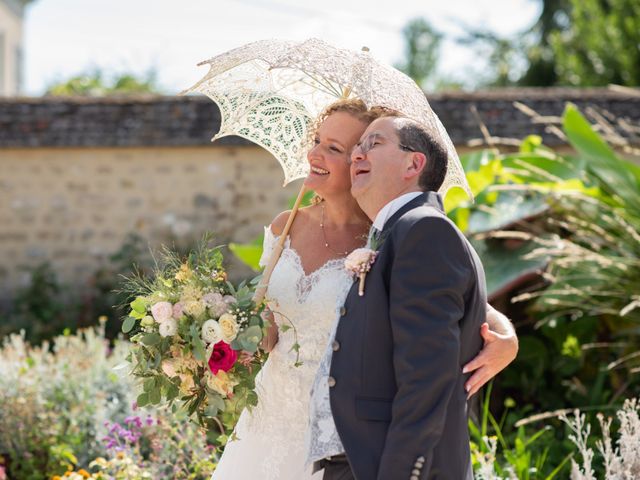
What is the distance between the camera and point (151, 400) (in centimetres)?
286

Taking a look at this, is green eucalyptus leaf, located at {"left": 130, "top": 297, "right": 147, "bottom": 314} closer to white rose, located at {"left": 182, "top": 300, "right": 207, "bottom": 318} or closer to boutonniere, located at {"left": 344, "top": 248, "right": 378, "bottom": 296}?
white rose, located at {"left": 182, "top": 300, "right": 207, "bottom": 318}

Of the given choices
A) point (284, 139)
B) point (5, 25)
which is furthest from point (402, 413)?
point (5, 25)

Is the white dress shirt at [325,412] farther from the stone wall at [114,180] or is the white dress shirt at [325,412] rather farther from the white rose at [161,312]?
the stone wall at [114,180]

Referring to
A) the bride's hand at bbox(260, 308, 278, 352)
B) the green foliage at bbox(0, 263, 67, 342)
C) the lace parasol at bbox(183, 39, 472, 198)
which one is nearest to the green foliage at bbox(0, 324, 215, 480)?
the bride's hand at bbox(260, 308, 278, 352)

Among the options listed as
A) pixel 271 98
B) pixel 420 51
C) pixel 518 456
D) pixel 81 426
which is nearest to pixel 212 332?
pixel 271 98

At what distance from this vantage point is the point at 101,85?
1573 cm

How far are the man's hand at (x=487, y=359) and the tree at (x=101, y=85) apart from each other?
1036cm

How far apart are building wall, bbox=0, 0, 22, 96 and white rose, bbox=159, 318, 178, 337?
19220mm

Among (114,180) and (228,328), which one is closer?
(228,328)

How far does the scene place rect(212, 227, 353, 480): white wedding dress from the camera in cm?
317

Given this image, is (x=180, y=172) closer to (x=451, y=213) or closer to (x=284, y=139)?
(x=451, y=213)

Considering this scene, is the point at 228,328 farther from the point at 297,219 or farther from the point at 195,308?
the point at 297,219

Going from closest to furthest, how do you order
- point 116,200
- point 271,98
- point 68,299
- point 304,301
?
point 304,301
point 271,98
point 68,299
point 116,200

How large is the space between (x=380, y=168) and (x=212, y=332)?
68cm
